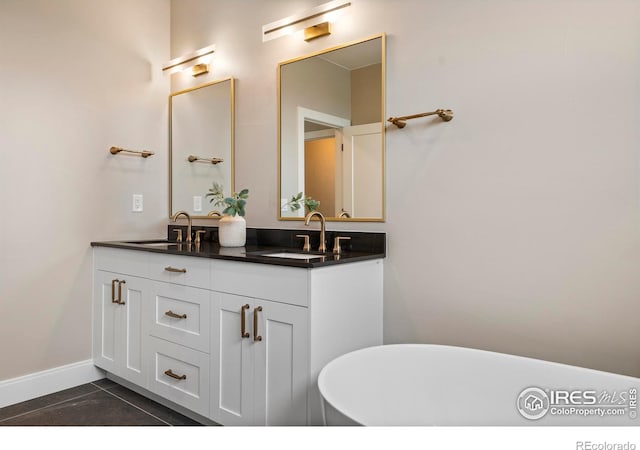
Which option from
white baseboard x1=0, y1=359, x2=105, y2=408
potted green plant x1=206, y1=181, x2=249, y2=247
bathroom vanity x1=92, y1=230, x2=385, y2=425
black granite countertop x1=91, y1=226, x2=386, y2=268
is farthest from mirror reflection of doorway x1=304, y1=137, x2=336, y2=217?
white baseboard x1=0, y1=359, x2=105, y2=408

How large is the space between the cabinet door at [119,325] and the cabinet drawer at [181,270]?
0.15 metres

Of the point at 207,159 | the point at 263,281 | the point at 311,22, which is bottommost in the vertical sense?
the point at 263,281

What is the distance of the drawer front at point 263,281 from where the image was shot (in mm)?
1723

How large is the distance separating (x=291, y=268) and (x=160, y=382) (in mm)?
1120

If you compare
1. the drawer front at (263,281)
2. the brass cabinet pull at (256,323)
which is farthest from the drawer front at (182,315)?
the brass cabinet pull at (256,323)

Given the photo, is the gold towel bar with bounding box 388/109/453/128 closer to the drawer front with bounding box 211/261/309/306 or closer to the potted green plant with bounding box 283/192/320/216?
the potted green plant with bounding box 283/192/320/216

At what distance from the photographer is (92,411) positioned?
236 cm

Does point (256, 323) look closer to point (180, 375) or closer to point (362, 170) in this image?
point (180, 375)

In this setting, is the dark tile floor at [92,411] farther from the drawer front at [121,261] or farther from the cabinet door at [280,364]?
the drawer front at [121,261]

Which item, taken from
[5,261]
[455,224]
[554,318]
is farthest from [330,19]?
[5,261]

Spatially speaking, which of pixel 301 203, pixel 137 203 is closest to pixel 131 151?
pixel 137 203

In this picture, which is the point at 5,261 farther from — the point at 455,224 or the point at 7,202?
the point at 455,224

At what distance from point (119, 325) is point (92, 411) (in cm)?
47

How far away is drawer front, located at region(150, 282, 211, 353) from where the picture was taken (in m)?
2.09
